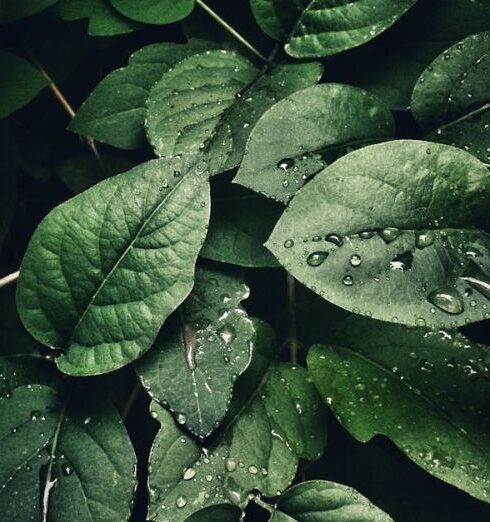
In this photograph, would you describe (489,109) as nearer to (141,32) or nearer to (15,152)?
(141,32)

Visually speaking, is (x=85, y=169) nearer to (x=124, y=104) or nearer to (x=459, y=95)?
(x=124, y=104)

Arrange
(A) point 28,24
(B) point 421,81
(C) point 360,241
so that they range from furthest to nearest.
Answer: (A) point 28,24 → (B) point 421,81 → (C) point 360,241

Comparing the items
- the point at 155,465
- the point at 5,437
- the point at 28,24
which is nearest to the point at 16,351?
the point at 5,437

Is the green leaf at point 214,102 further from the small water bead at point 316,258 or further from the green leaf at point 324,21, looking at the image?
the small water bead at point 316,258

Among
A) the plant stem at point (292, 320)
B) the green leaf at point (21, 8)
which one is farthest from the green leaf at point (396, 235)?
the green leaf at point (21, 8)

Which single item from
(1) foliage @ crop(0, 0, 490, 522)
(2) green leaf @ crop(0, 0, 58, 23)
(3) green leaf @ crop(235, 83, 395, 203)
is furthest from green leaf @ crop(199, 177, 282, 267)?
(2) green leaf @ crop(0, 0, 58, 23)

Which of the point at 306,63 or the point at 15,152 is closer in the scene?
the point at 306,63

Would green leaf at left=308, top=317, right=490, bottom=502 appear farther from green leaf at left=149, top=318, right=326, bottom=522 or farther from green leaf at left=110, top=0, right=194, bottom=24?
green leaf at left=110, top=0, right=194, bottom=24
